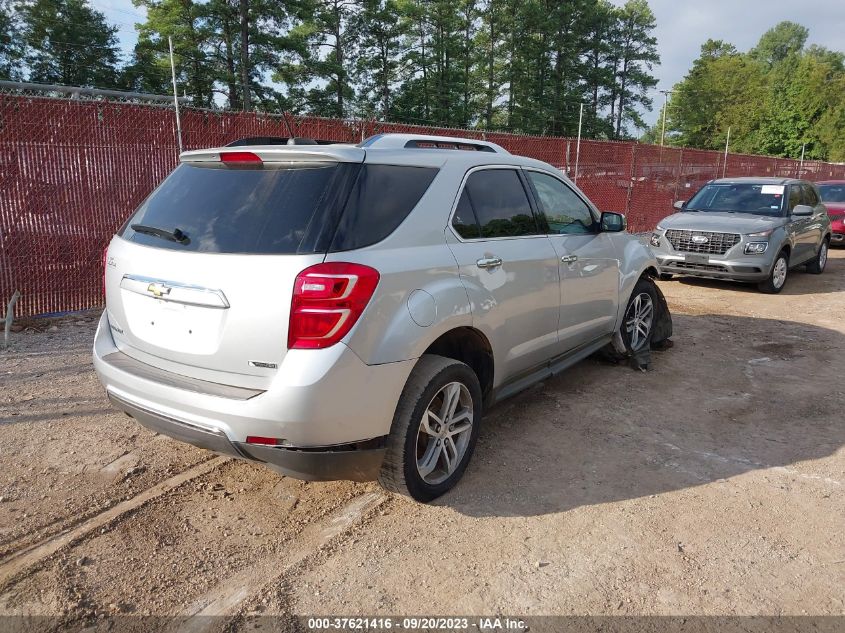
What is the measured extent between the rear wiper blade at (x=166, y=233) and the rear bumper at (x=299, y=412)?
63cm

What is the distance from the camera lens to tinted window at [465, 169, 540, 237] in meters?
3.50

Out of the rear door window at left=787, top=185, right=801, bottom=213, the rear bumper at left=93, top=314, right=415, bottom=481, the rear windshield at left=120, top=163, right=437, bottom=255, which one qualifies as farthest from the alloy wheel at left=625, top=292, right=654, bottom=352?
the rear door window at left=787, top=185, right=801, bottom=213

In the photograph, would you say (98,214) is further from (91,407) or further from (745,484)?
(745,484)

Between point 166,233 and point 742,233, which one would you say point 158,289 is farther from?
point 742,233

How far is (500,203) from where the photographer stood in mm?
3713

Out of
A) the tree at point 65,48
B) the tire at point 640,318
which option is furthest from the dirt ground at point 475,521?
the tree at point 65,48

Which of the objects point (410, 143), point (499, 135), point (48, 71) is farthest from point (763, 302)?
point (48, 71)

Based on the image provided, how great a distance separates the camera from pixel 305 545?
2.83 m

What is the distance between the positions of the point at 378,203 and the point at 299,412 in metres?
1.03

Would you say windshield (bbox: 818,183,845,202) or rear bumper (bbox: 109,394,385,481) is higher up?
windshield (bbox: 818,183,845,202)

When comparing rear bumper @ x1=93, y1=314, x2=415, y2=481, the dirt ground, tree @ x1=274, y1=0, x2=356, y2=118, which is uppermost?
tree @ x1=274, y1=0, x2=356, y2=118

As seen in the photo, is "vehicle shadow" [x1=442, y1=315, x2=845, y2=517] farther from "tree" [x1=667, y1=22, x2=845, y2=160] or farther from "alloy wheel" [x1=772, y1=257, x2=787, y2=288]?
"tree" [x1=667, y1=22, x2=845, y2=160]

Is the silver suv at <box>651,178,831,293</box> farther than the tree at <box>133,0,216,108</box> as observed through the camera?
No

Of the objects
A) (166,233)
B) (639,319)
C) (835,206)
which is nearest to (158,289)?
(166,233)
